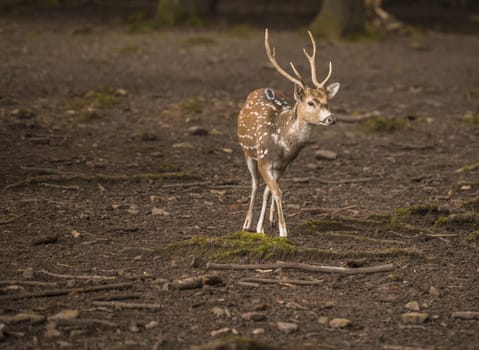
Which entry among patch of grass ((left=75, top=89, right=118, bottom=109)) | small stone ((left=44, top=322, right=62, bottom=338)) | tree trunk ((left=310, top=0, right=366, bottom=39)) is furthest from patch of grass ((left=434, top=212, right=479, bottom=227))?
tree trunk ((left=310, top=0, right=366, bottom=39))

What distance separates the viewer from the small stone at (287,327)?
505 cm

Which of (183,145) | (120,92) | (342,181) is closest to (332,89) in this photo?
(342,181)

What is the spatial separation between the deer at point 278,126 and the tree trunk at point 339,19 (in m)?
10.8

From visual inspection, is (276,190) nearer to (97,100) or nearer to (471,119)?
(97,100)

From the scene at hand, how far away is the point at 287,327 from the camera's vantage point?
5.07 meters

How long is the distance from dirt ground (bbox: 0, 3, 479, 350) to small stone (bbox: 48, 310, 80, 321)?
0.05 ft

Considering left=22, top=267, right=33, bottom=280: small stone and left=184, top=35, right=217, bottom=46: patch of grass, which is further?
left=184, top=35, right=217, bottom=46: patch of grass

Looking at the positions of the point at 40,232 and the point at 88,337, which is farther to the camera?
the point at 40,232

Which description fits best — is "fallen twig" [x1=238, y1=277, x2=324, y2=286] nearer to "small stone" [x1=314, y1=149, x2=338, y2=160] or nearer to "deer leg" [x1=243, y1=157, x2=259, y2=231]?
"deer leg" [x1=243, y1=157, x2=259, y2=231]

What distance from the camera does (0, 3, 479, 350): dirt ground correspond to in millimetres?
5156

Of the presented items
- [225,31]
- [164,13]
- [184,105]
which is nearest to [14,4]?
[164,13]

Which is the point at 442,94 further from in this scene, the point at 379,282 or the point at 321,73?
the point at 379,282

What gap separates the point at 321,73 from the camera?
47.6 ft

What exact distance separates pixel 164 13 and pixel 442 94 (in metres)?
7.74
